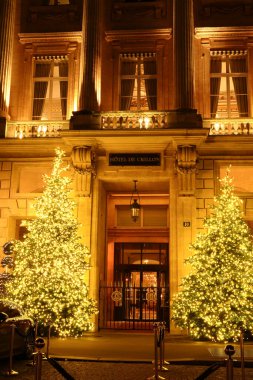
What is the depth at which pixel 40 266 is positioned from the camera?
16453 mm

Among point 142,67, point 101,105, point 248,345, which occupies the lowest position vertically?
point 248,345

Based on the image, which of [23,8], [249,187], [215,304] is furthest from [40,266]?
[23,8]

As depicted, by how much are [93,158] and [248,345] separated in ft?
27.6

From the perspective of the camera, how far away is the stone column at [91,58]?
66.1ft

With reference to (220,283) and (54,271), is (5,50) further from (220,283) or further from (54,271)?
(220,283)

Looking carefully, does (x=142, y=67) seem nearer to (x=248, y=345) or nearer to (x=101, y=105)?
(x=101, y=105)

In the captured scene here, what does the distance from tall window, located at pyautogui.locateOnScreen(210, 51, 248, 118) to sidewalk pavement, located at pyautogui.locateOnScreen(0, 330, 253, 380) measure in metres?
9.47

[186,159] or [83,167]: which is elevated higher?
[186,159]

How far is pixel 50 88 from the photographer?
22.1 meters

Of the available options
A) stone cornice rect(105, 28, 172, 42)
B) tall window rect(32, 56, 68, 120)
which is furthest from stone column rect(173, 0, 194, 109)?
tall window rect(32, 56, 68, 120)

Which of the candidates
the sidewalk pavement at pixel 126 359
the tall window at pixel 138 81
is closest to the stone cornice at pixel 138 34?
the tall window at pixel 138 81

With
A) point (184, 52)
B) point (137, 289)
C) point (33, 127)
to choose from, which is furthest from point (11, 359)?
point (184, 52)

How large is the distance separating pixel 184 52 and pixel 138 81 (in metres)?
2.56

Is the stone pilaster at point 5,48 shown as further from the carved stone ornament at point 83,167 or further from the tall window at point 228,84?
the tall window at point 228,84
